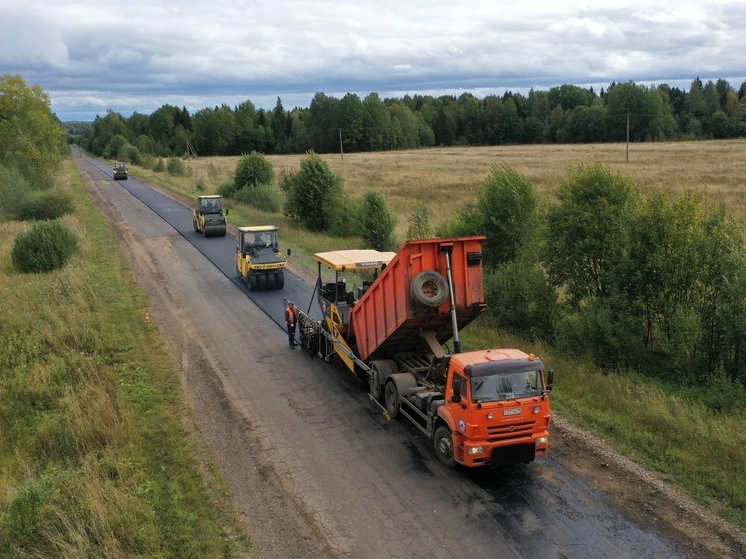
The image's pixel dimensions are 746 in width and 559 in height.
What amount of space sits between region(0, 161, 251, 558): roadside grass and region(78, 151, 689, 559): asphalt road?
0.68 metres

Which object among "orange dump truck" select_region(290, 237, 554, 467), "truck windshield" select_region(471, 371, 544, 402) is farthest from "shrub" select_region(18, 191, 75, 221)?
"truck windshield" select_region(471, 371, 544, 402)

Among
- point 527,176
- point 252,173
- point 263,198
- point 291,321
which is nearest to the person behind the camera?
point 291,321

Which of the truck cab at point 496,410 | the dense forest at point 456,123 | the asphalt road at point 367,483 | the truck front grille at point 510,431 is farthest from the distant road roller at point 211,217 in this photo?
the dense forest at point 456,123

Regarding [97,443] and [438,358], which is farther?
[438,358]

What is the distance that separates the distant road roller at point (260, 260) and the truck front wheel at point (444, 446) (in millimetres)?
12952

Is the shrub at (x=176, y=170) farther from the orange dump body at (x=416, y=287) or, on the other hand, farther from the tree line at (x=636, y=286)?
the orange dump body at (x=416, y=287)

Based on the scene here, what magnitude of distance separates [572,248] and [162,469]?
37.9 ft

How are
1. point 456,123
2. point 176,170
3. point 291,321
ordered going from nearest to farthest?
1. point 291,321
2. point 176,170
3. point 456,123

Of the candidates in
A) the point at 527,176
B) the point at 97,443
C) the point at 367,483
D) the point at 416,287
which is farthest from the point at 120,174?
the point at 367,483

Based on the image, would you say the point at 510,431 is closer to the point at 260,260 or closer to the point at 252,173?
the point at 260,260

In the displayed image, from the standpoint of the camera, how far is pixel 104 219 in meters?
39.8

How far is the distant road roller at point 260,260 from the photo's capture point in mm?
22562

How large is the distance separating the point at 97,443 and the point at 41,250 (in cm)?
1719

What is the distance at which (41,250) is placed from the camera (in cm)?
2622
